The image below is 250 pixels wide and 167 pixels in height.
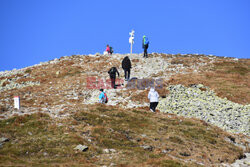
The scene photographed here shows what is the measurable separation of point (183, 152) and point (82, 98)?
693 inches

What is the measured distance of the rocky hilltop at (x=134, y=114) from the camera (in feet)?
45.1

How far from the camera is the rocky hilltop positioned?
13758 millimetres

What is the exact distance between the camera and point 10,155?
481 inches

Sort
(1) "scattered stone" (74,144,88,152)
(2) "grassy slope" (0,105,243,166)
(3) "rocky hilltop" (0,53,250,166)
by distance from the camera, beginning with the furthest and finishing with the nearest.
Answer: (3) "rocky hilltop" (0,53,250,166) < (1) "scattered stone" (74,144,88,152) < (2) "grassy slope" (0,105,243,166)

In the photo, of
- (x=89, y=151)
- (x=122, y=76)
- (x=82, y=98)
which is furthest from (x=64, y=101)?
(x=89, y=151)

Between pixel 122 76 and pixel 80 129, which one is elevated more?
pixel 122 76

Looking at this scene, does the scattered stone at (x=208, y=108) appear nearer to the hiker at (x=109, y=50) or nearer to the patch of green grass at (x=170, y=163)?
the patch of green grass at (x=170, y=163)

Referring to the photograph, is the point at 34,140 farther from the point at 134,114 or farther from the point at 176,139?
the point at 134,114

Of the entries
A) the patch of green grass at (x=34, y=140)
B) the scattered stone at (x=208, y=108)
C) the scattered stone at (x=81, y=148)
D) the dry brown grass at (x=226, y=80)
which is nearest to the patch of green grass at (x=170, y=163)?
the scattered stone at (x=81, y=148)

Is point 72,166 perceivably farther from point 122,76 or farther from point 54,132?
point 122,76

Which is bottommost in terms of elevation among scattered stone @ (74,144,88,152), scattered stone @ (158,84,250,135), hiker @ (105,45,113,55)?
scattered stone @ (74,144,88,152)

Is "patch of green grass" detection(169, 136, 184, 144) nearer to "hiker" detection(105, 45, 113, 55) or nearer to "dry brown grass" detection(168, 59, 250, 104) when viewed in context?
"dry brown grass" detection(168, 59, 250, 104)

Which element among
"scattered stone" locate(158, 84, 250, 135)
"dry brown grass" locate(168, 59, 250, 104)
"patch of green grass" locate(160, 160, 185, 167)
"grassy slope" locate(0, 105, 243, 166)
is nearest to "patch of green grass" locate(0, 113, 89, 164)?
"grassy slope" locate(0, 105, 243, 166)

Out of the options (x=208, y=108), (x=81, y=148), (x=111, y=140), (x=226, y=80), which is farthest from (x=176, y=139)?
(x=226, y=80)
